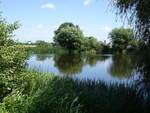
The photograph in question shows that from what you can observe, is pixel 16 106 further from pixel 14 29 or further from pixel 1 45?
pixel 14 29

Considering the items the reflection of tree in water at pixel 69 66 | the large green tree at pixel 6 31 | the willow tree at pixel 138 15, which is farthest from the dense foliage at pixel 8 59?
the reflection of tree in water at pixel 69 66

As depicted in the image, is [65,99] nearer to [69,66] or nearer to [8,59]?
[8,59]

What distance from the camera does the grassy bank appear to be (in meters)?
5.31

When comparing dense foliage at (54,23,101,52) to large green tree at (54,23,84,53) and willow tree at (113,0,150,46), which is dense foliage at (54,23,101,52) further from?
willow tree at (113,0,150,46)

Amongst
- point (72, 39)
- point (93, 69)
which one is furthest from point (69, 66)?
point (72, 39)

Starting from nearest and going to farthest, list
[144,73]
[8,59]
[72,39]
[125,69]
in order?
[8,59] < [144,73] < [125,69] < [72,39]

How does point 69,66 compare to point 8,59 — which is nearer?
point 8,59

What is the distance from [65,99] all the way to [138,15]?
2.88 m

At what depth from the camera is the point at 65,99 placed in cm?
590

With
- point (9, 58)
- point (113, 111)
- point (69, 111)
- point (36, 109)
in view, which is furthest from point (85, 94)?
point (9, 58)

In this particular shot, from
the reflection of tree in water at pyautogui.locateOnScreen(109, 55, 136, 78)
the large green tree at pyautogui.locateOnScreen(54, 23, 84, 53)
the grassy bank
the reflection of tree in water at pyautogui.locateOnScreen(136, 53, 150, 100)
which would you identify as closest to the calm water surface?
the reflection of tree in water at pyautogui.locateOnScreen(109, 55, 136, 78)

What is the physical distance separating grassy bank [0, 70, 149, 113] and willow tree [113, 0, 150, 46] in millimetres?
1550

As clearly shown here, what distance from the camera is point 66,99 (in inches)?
233

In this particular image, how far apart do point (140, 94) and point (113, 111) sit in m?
1.18
